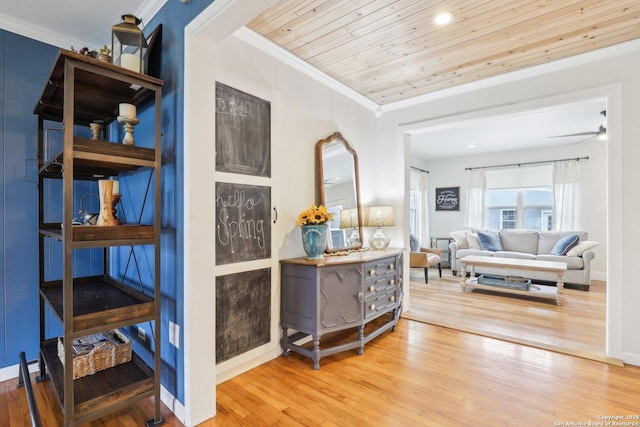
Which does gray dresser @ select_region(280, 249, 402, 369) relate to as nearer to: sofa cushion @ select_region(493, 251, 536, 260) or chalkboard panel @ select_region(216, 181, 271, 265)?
chalkboard panel @ select_region(216, 181, 271, 265)

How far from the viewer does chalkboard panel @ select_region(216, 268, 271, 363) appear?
7.12 ft

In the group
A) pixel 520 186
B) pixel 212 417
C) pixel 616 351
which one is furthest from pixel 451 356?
pixel 520 186

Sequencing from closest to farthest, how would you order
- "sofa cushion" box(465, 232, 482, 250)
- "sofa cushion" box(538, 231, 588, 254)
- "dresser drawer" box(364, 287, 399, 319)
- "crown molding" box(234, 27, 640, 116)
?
1. "crown molding" box(234, 27, 640, 116)
2. "dresser drawer" box(364, 287, 399, 319)
3. "sofa cushion" box(538, 231, 588, 254)
4. "sofa cushion" box(465, 232, 482, 250)

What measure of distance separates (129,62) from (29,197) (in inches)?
55.0

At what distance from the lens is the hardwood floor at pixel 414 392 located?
5.88 ft

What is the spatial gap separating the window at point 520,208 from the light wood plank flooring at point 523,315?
67.5 inches

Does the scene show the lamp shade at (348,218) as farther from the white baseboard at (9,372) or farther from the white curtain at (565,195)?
the white curtain at (565,195)

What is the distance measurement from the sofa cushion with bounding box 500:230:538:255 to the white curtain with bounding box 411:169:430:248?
1673 mm

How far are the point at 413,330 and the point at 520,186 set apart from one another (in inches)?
200

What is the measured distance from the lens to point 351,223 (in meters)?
3.40

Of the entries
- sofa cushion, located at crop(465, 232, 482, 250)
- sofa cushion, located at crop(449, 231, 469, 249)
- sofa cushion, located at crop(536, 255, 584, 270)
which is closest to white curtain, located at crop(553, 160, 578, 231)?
sofa cushion, located at crop(536, 255, 584, 270)

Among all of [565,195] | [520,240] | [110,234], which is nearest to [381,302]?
[110,234]

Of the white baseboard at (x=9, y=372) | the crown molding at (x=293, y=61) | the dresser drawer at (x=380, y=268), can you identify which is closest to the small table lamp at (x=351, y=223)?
the dresser drawer at (x=380, y=268)

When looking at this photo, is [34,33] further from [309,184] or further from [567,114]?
[567,114]
